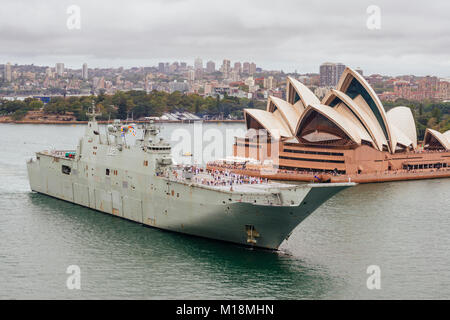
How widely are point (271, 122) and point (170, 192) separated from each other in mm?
35474

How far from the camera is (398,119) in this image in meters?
73.1

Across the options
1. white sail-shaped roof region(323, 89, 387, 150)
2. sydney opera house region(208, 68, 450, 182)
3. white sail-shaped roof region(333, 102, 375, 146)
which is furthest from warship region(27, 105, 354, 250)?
white sail-shaped roof region(323, 89, 387, 150)

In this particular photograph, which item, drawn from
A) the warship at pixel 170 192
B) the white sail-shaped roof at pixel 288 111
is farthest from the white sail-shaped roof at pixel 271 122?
the warship at pixel 170 192

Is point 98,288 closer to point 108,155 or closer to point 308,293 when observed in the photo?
point 308,293

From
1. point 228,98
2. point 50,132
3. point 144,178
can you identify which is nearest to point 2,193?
point 144,178

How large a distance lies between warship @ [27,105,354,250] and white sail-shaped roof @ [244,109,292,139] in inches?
1038

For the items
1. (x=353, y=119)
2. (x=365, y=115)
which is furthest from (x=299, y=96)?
(x=365, y=115)

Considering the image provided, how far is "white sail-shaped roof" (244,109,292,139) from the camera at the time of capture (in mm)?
67000

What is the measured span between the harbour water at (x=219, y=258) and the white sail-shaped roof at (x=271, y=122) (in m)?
23.1

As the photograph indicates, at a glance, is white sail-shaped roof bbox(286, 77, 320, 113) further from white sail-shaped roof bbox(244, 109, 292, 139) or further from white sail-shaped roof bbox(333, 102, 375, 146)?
white sail-shaped roof bbox(333, 102, 375, 146)

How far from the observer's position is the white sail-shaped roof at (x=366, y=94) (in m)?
64.4

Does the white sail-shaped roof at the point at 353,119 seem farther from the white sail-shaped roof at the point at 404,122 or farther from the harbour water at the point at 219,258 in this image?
the harbour water at the point at 219,258

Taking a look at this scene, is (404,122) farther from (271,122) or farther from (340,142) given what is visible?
(271,122)

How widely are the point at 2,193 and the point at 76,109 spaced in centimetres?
9708
